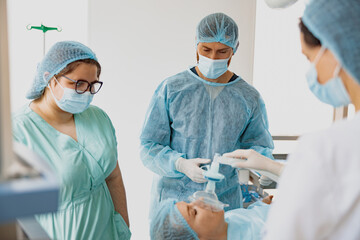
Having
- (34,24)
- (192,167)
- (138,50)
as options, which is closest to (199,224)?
(192,167)

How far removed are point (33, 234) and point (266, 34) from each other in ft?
8.68

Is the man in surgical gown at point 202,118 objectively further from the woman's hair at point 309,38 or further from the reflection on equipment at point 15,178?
the reflection on equipment at point 15,178

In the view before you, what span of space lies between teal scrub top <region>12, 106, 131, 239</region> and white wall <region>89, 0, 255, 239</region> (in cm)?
115

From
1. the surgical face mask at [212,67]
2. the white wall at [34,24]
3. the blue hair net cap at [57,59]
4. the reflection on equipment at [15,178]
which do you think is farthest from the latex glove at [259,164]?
the white wall at [34,24]

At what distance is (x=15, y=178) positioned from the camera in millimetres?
490

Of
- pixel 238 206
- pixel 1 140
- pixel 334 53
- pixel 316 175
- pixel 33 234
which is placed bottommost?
pixel 238 206

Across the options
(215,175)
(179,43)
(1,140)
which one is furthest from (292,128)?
(1,140)

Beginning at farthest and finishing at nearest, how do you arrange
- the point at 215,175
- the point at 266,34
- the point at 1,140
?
the point at 266,34, the point at 215,175, the point at 1,140

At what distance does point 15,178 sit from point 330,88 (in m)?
0.80

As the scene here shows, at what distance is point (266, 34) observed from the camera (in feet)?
9.88

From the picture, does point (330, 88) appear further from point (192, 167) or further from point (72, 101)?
point (72, 101)

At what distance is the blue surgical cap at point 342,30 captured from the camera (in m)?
0.82

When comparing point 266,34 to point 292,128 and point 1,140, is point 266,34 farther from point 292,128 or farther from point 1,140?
point 1,140

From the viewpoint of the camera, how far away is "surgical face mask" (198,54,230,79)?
1.88 m
